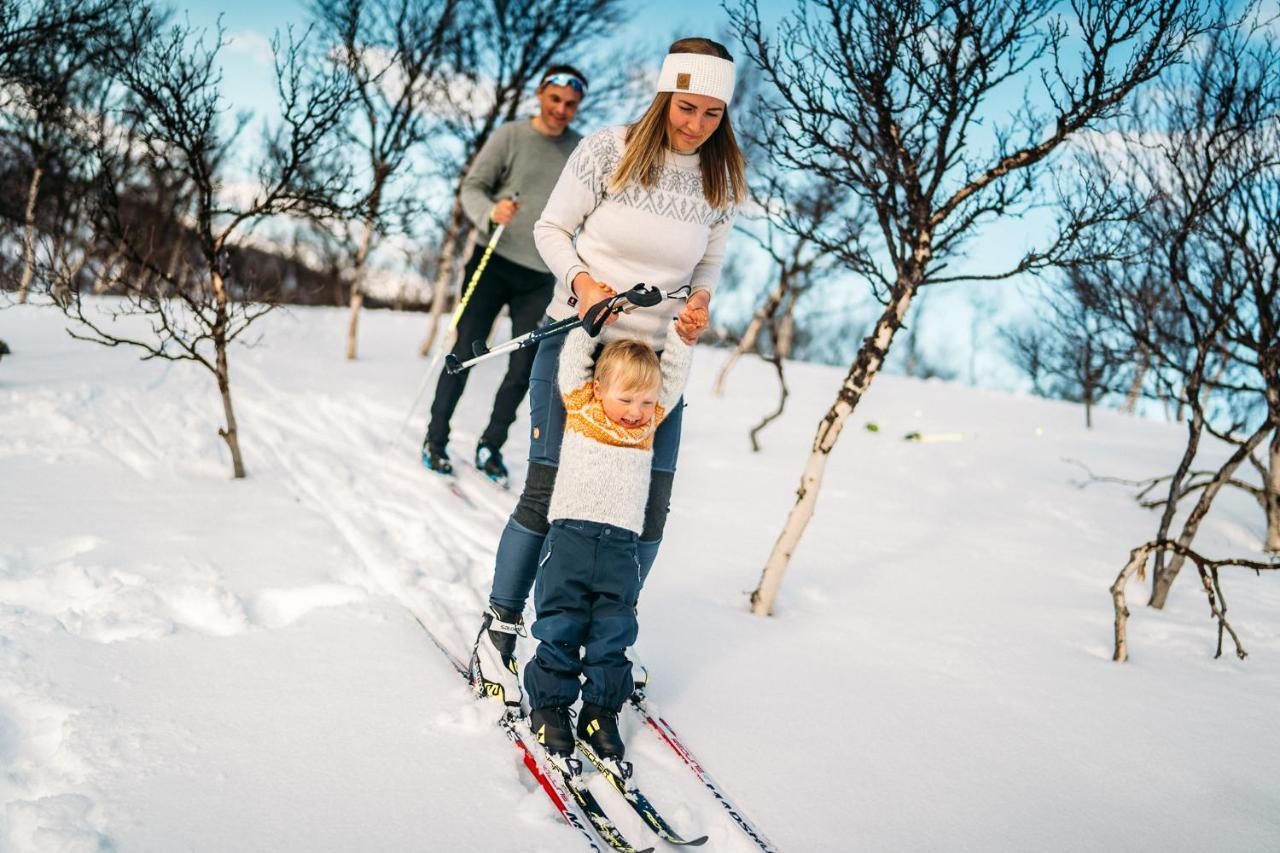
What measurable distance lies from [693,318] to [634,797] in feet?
5.07

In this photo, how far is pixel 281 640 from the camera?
2.81m

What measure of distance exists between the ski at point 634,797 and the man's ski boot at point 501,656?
1.37ft

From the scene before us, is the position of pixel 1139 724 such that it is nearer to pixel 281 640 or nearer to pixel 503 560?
pixel 503 560

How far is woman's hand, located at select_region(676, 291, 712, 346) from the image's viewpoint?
2.65 metres

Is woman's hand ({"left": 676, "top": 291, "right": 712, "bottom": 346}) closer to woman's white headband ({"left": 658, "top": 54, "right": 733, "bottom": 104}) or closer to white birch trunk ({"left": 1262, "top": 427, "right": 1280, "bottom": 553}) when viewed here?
woman's white headband ({"left": 658, "top": 54, "right": 733, "bottom": 104})

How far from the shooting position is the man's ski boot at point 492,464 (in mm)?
5578

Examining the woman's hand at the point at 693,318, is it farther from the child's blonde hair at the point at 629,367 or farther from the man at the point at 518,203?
the man at the point at 518,203

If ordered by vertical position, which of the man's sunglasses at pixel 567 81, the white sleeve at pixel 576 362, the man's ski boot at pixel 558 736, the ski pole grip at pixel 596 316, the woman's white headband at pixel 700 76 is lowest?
the man's ski boot at pixel 558 736

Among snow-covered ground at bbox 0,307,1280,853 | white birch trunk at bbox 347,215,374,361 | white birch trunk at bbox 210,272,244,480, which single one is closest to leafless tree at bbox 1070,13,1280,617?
snow-covered ground at bbox 0,307,1280,853

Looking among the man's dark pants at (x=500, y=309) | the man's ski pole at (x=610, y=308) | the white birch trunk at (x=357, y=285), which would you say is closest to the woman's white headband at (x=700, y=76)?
the man's ski pole at (x=610, y=308)

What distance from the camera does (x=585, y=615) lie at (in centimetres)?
251

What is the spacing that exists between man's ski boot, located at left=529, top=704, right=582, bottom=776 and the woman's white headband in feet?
6.83

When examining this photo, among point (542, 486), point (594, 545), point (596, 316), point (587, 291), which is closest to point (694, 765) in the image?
point (594, 545)

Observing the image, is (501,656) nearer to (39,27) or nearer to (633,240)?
(633,240)
